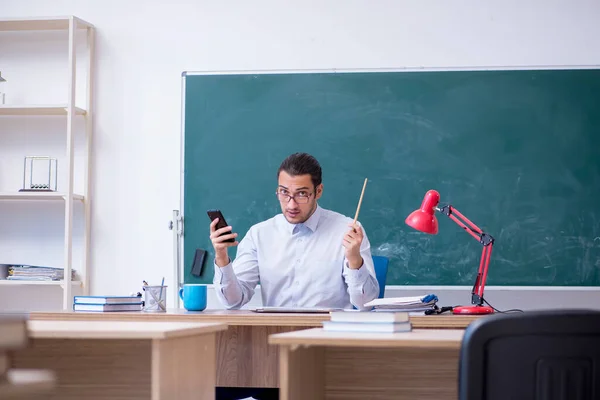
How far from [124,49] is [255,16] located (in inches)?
31.0

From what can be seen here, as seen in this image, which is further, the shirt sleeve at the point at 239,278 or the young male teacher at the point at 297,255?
the young male teacher at the point at 297,255

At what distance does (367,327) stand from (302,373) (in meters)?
0.26

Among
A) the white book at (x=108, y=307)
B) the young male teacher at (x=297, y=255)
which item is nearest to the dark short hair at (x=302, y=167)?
the young male teacher at (x=297, y=255)

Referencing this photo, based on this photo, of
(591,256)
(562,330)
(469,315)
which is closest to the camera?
(562,330)

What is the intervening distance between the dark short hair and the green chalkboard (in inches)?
33.8

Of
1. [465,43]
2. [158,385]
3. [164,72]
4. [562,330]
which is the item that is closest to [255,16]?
[164,72]

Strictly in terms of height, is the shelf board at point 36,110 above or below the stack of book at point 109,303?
above

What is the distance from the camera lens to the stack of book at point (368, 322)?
196 cm

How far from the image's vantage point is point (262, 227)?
3.57 meters

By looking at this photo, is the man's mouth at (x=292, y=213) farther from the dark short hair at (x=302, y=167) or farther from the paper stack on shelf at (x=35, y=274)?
the paper stack on shelf at (x=35, y=274)

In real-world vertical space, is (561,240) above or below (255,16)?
below

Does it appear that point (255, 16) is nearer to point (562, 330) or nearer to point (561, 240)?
point (561, 240)

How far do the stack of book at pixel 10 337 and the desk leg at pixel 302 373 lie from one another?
1.97ft

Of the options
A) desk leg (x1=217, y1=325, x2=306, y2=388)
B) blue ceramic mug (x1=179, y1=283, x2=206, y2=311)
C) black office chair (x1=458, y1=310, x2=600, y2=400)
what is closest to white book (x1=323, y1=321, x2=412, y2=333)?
black office chair (x1=458, y1=310, x2=600, y2=400)
